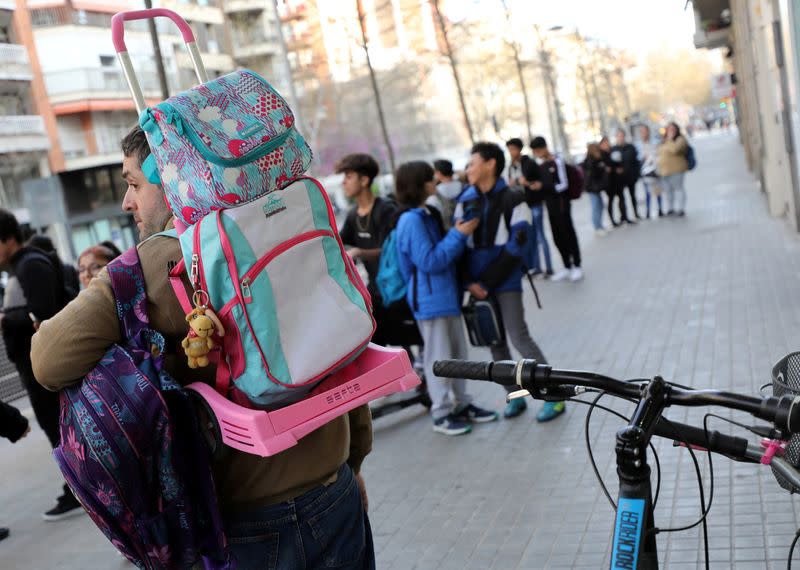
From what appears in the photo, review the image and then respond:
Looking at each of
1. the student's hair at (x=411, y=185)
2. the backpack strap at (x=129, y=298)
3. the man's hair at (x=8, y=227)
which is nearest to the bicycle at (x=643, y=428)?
the backpack strap at (x=129, y=298)

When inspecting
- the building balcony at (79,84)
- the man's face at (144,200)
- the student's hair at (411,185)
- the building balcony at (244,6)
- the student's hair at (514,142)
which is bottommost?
the student's hair at (514,142)

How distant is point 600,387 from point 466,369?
330 mm

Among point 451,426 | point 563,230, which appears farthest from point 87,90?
point 451,426

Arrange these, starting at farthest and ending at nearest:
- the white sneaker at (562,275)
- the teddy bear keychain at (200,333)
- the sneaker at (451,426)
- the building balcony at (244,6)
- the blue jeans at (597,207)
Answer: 1. the building balcony at (244,6)
2. the blue jeans at (597,207)
3. the white sneaker at (562,275)
4. the sneaker at (451,426)
5. the teddy bear keychain at (200,333)

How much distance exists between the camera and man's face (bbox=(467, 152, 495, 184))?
22.5 feet

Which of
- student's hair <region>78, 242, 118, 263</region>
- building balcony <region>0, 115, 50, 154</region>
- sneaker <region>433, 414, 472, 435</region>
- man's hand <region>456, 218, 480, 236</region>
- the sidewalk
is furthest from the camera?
building balcony <region>0, 115, 50, 154</region>

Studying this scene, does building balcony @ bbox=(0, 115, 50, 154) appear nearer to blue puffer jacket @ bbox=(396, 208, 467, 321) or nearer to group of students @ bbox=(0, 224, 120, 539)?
group of students @ bbox=(0, 224, 120, 539)

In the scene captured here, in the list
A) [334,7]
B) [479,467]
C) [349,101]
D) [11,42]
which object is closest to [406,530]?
[479,467]

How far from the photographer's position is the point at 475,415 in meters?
7.26

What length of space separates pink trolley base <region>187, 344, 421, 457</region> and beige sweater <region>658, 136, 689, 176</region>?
16.8m

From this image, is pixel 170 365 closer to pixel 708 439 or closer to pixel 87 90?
pixel 708 439

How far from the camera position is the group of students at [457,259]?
265 inches

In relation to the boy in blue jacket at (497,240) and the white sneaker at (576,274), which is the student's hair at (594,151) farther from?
the boy in blue jacket at (497,240)

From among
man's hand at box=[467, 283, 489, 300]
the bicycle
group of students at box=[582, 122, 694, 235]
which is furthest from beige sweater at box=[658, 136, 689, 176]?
the bicycle
